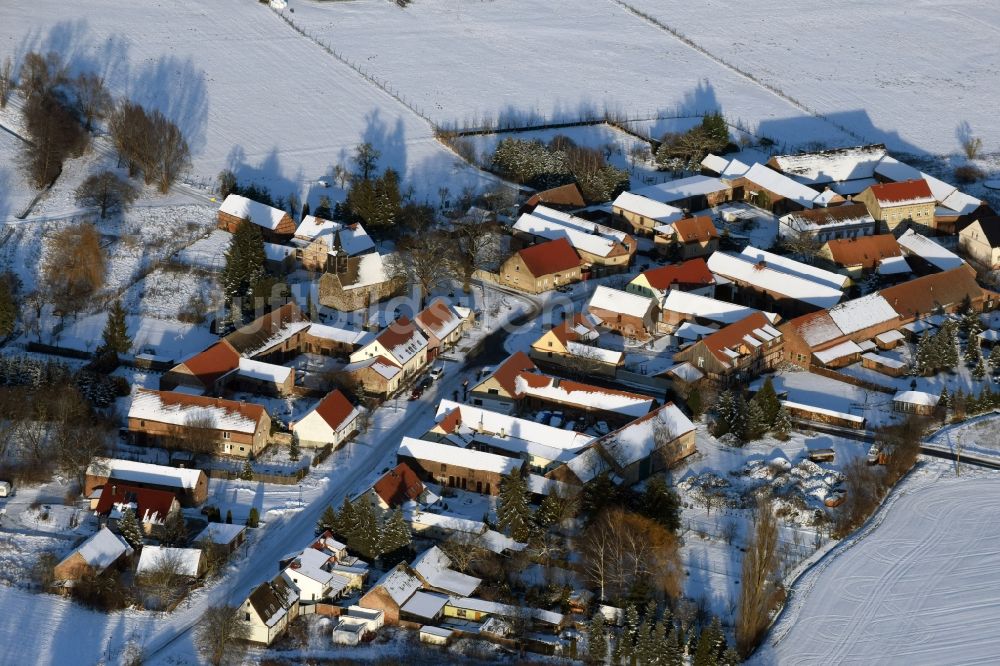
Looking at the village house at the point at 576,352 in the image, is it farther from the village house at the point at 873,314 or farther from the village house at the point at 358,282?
the village house at the point at 358,282

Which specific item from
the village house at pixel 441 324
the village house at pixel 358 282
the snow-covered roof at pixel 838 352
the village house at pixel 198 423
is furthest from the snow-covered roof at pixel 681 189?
the village house at pixel 198 423

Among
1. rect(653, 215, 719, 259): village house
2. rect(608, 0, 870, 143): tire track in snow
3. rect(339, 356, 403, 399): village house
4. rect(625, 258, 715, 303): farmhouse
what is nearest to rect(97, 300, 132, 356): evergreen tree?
rect(339, 356, 403, 399): village house

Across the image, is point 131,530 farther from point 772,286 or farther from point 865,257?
point 865,257

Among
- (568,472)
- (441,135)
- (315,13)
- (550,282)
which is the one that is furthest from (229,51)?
(568,472)

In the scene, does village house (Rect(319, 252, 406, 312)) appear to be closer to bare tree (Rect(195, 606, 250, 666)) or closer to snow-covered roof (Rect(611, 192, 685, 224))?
snow-covered roof (Rect(611, 192, 685, 224))

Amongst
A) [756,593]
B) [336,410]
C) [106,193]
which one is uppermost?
[106,193]

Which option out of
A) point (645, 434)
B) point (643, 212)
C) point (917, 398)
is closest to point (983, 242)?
point (643, 212)

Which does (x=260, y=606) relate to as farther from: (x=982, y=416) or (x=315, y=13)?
(x=315, y=13)
